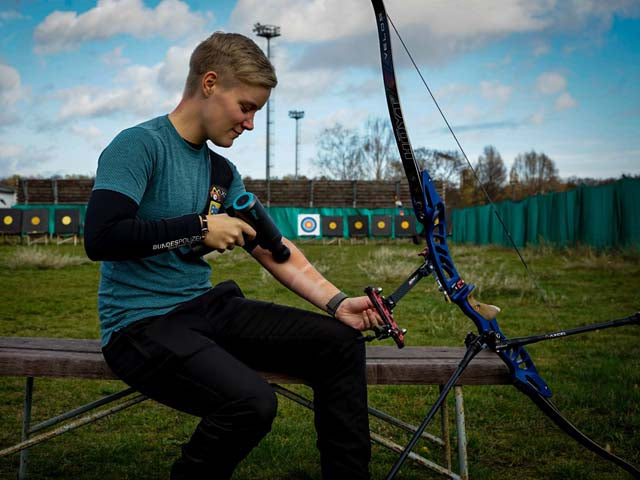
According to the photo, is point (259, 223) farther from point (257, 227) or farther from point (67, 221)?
point (67, 221)

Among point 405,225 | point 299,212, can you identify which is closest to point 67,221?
point 299,212

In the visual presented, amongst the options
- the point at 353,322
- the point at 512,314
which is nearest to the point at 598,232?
the point at 512,314

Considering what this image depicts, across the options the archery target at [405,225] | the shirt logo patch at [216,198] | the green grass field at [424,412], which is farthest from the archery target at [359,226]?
the shirt logo patch at [216,198]

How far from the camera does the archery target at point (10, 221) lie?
23.6m

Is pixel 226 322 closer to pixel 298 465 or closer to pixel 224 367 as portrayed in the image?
pixel 224 367

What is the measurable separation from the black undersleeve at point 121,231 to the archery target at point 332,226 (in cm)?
2700

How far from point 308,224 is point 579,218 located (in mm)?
16686

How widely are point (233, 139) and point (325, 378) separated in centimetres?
87

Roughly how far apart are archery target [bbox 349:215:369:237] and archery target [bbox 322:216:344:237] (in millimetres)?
644

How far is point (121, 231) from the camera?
1825 mm

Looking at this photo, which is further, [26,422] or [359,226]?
[359,226]

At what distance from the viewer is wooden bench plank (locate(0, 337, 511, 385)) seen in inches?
88.5

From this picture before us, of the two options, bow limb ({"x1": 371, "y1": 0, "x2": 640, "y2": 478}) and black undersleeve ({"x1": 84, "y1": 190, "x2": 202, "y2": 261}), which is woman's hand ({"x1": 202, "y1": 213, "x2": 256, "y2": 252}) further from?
bow limb ({"x1": 371, "y1": 0, "x2": 640, "y2": 478})

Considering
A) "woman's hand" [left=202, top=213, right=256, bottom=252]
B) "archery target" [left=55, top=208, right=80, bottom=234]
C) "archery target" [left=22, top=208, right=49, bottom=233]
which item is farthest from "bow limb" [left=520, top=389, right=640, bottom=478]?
"archery target" [left=55, top=208, right=80, bottom=234]
